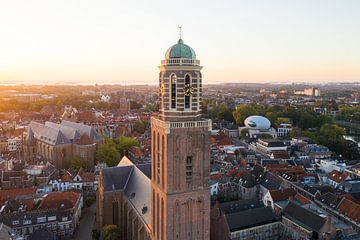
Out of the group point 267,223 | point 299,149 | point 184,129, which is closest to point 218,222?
point 267,223

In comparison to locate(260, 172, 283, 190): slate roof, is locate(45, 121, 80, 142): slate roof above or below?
above

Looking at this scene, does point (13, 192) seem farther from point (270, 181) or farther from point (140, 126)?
point (140, 126)

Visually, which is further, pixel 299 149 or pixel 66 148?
pixel 299 149

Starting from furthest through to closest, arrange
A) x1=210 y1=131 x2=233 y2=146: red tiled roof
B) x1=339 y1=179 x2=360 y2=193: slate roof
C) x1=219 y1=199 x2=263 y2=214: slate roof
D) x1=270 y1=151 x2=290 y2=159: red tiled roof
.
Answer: x1=210 y1=131 x2=233 y2=146: red tiled roof → x1=270 y1=151 x2=290 y2=159: red tiled roof → x1=339 y1=179 x2=360 y2=193: slate roof → x1=219 y1=199 x2=263 y2=214: slate roof

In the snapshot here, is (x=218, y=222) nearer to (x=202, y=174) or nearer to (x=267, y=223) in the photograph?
(x=267, y=223)

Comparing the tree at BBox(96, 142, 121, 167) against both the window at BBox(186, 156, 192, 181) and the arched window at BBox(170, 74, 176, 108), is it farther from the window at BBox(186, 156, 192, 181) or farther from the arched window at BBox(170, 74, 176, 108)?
the arched window at BBox(170, 74, 176, 108)

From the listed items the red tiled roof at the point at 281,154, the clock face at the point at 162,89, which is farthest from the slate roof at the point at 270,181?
the clock face at the point at 162,89

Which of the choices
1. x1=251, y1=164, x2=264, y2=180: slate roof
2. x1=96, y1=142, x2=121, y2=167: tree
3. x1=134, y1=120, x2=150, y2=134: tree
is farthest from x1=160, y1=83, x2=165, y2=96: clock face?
x1=134, y1=120, x2=150, y2=134: tree
